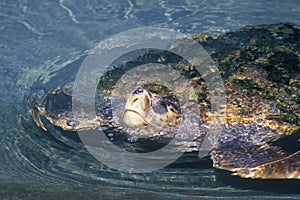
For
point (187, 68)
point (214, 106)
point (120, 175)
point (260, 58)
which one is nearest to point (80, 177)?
point (120, 175)

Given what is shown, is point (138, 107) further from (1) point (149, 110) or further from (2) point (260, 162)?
(2) point (260, 162)

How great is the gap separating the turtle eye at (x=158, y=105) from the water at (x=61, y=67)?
0.47 meters

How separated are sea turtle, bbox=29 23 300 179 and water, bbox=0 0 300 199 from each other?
144 millimetres

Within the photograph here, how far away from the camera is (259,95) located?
10.7 ft

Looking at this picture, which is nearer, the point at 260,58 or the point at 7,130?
the point at 7,130

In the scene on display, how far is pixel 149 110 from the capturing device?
2994 mm

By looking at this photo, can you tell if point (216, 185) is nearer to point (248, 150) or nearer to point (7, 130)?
point (248, 150)

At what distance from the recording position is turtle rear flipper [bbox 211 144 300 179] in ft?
9.04

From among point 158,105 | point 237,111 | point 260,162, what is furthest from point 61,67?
point 260,162

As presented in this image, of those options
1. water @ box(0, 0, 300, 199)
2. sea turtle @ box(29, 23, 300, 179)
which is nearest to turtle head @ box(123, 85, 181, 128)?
sea turtle @ box(29, 23, 300, 179)

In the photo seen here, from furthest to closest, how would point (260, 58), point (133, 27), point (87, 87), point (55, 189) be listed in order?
point (133, 27), point (87, 87), point (260, 58), point (55, 189)

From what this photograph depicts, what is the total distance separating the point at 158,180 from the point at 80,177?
56cm

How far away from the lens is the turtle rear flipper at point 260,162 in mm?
2754

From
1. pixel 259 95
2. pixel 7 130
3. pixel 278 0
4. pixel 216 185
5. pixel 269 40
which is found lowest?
pixel 216 185
